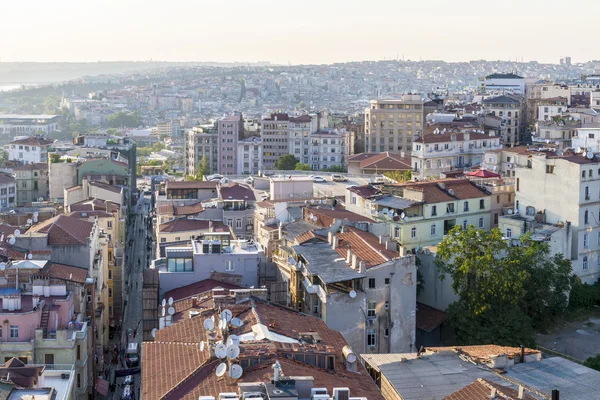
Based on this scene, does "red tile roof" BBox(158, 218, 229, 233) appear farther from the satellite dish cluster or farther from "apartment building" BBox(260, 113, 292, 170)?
"apartment building" BBox(260, 113, 292, 170)

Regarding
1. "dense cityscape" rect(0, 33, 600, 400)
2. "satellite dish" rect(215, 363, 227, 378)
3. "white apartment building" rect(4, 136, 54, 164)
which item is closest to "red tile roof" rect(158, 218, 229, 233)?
"dense cityscape" rect(0, 33, 600, 400)

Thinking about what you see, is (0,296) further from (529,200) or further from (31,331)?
(529,200)

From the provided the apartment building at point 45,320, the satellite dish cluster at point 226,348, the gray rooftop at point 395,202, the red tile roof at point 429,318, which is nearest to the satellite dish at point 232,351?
the satellite dish cluster at point 226,348

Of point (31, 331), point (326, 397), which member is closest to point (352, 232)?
point (31, 331)

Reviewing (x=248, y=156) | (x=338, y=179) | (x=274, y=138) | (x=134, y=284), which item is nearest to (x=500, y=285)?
(x=134, y=284)

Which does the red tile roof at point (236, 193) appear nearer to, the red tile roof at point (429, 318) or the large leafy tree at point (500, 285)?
the red tile roof at point (429, 318)

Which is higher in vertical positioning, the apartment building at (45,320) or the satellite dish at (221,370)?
the satellite dish at (221,370)
